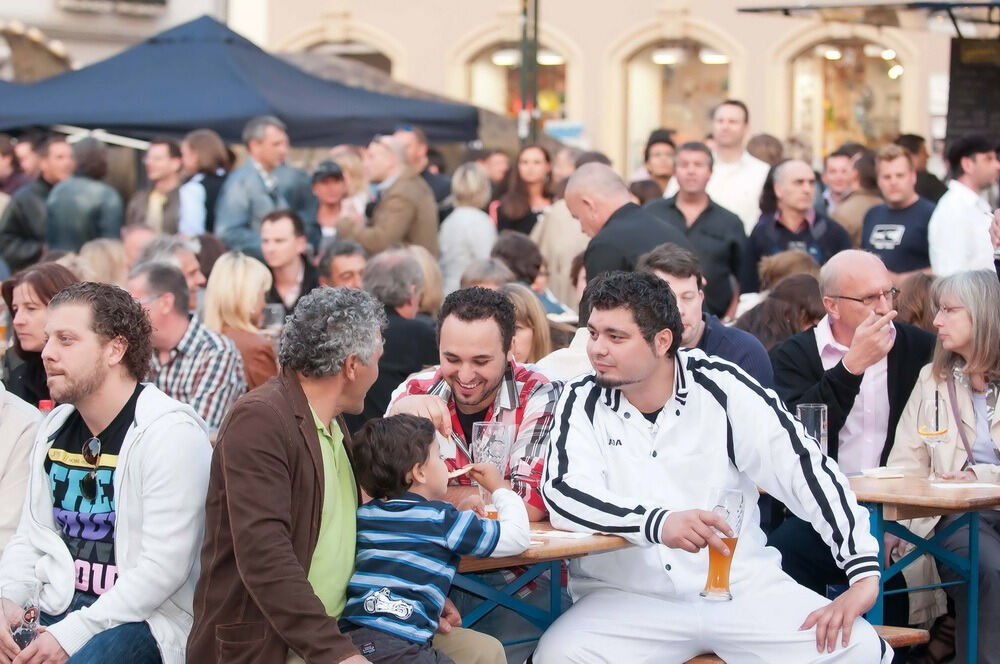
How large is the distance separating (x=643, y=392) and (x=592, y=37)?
65.4 feet

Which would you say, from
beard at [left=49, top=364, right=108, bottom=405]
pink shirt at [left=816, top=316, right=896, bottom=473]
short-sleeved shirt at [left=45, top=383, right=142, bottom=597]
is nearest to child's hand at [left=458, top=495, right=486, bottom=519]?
short-sleeved shirt at [left=45, top=383, right=142, bottom=597]

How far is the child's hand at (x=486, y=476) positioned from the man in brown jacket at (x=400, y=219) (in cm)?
589

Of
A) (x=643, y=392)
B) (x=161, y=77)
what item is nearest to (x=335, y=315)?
(x=643, y=392)

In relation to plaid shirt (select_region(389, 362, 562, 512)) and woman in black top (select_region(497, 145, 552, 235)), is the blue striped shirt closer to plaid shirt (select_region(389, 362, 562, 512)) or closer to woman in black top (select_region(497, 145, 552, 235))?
plaid shirt (select_region(389, 362, 562, 512))

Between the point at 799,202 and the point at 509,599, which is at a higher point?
the point at 799,202

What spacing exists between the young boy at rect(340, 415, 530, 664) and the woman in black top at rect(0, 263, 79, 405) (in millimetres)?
2212

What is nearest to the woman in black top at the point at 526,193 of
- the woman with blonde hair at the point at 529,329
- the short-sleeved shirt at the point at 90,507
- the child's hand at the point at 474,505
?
the woman with blonde hair at the point at 529,329

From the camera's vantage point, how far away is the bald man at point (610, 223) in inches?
309

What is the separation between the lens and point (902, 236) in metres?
9.40

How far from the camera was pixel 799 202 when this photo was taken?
947 cm

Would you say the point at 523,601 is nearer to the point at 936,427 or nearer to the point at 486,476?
the point at 486,476

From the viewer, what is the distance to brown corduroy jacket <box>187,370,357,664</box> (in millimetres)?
4145

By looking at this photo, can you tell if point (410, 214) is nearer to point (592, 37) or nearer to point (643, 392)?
point (643, 392)

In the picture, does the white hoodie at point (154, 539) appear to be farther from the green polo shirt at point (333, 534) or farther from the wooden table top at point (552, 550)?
the wooden table top at point (552, 550)
